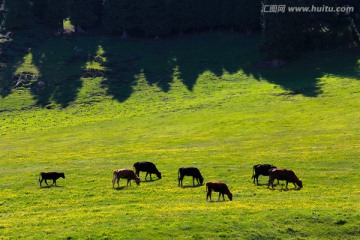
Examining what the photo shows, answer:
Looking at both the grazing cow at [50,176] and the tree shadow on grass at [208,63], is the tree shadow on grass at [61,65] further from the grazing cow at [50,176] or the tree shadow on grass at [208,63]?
the grazing cow at [50,176]

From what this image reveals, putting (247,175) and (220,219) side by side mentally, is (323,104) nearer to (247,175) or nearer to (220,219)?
(247,175)

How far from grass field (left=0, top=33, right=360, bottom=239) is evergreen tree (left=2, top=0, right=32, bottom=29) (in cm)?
464

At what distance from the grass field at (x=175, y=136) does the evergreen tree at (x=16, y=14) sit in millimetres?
4640

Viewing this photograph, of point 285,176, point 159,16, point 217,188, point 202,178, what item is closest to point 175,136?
point 202,178

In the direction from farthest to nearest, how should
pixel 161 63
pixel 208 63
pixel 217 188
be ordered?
pixel 161 63 < pixel 208 63 < pixel 217 188

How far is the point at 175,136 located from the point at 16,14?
74.0 meters

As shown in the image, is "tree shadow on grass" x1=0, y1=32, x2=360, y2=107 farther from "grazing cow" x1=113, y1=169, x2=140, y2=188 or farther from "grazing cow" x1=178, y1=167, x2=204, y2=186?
"grazing cow" x1=113, y1=169, x2=140, y2=188

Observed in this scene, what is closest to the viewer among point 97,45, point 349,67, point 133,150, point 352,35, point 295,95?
point 133,150

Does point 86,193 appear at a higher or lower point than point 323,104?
lower

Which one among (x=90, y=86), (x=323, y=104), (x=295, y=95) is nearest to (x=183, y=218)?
(x=323, y=104)

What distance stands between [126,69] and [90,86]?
11869 millimetres

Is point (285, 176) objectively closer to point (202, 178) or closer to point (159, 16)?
point (202, 178)

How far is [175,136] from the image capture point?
241 feet

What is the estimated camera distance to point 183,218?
1233 inches
